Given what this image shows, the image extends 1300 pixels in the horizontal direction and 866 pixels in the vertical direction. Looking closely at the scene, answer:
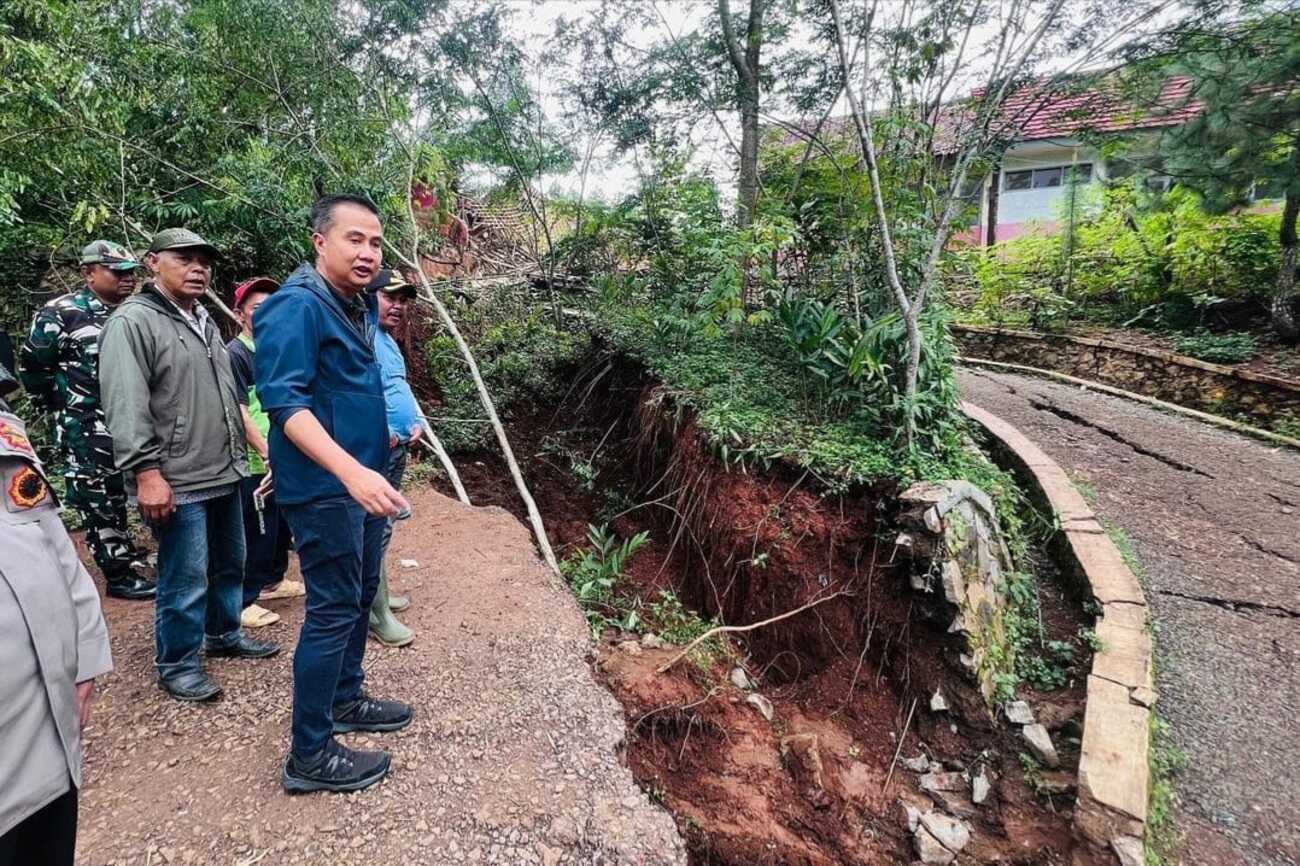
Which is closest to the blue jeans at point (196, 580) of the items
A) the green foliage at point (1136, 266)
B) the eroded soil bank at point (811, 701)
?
the eroded soil bank at point (811, 701)

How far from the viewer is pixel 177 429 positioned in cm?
229

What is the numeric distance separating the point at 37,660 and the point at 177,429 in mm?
1508

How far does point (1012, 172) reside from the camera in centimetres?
1486

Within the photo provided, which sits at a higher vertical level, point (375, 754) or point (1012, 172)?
point (1012, 172)

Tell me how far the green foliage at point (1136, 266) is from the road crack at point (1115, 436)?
1.95 m

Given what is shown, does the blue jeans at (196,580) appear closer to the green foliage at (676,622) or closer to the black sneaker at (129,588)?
the black sneaker at (129,588)

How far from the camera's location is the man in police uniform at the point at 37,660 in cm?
100

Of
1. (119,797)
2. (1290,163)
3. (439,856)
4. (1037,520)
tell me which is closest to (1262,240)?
(1290,163)

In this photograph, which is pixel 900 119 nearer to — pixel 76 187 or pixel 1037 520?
pixel 1037 520

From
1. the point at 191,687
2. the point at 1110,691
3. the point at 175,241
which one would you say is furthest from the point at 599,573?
the point at 175,241

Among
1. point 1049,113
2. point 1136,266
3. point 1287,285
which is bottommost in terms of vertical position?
point 1287,285

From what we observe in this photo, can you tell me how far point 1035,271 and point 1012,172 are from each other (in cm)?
576

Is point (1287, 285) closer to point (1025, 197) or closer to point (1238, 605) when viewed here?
point (1238, 605)

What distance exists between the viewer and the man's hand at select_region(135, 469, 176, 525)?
2.16 m
